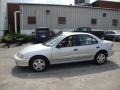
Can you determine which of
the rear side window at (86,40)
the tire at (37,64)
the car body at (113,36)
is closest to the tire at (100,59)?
the rear side window at (86,40)

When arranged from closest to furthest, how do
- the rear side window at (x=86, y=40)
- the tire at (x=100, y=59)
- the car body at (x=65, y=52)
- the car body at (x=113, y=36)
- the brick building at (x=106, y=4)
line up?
the car body at (x=65, y=52), the rear side window at (x=86, y=40), the tire at (x=100, y=59), the car body at (x=113, y=36), the brick building at (x=106, y=4)

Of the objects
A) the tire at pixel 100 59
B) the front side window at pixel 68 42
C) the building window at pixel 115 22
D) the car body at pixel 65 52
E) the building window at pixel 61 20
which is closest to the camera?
the car body at pixel 65 52

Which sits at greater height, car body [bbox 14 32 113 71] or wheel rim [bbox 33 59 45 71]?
car body [bbox 14 32 113 71]

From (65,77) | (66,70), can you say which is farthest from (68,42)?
(65,77)

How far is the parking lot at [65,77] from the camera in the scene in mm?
6395

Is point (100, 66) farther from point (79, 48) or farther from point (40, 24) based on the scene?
point (40, 24)

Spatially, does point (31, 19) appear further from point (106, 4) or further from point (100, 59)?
point (100, 59)

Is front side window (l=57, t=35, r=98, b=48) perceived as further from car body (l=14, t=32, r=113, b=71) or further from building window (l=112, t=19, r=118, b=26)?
building window (l=112, t=19, r=118, b=26)

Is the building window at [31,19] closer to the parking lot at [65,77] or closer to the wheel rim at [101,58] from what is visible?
the parking lot at [65,77]

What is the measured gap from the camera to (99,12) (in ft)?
90.5

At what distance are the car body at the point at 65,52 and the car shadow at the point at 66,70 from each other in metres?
0.31

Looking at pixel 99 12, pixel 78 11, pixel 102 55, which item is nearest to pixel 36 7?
pixel 78 11

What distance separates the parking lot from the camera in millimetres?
6395

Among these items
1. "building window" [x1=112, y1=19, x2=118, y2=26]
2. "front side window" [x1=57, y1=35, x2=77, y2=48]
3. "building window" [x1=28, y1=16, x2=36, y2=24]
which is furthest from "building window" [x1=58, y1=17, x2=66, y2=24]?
"front side window" [x1=57, y1=35, x2=77, y2=48]
